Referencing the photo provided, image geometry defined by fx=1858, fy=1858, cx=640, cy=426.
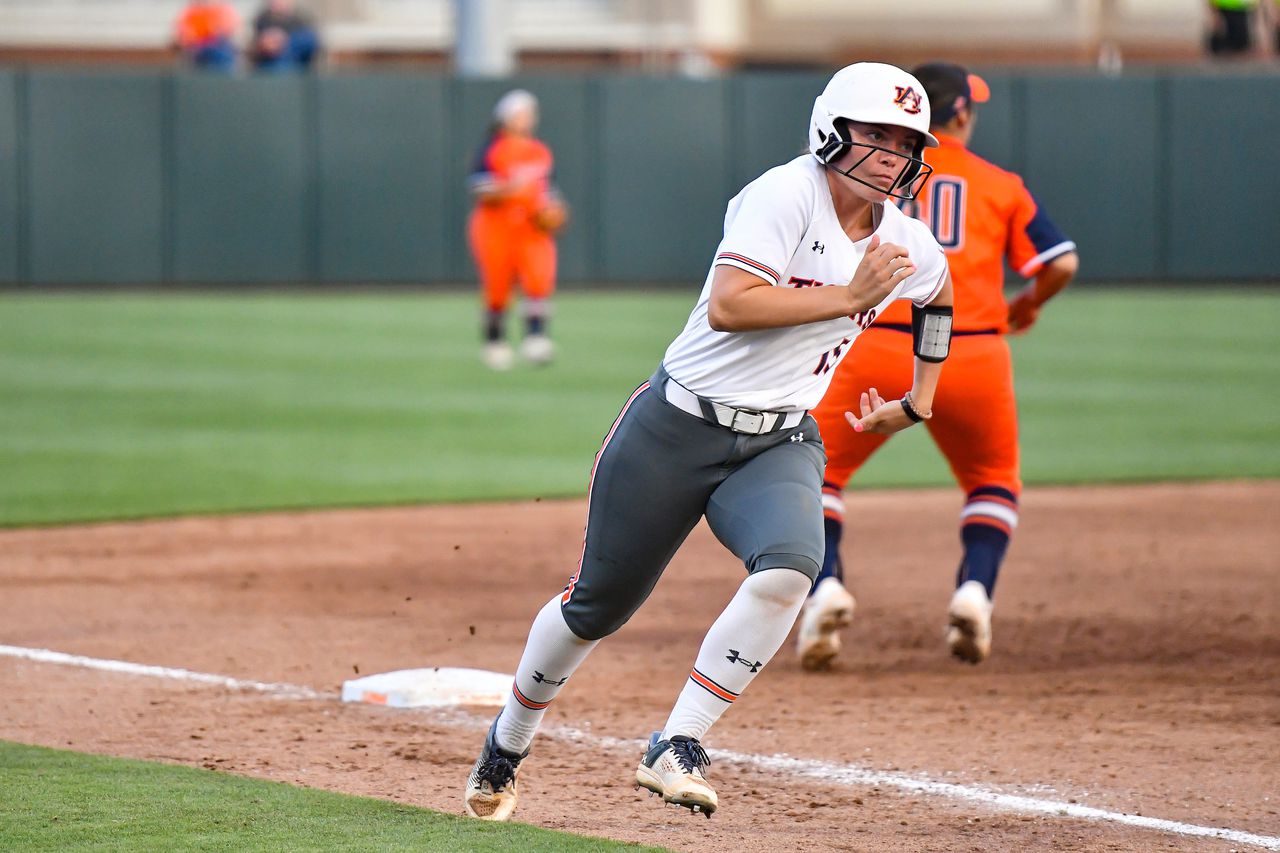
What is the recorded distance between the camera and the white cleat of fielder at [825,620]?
6723 millimetres

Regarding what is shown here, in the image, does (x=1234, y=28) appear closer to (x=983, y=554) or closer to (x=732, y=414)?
(x=983, y=554)

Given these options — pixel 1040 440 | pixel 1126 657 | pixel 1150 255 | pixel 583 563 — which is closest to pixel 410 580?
pixel 1126 657

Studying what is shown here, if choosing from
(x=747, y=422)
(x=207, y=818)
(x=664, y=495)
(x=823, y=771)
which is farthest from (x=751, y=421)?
(x=207, y=818)

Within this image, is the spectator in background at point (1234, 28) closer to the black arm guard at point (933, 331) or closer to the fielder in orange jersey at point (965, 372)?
the fielder in orange jersey at point (965, 372)

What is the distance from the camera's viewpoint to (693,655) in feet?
23.3

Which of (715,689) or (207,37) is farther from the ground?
(207,37)

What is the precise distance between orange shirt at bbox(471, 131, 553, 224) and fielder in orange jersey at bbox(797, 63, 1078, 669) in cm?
1106

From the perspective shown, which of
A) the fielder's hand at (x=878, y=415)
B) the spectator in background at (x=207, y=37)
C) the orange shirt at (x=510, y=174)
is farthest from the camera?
the spectator in background at (x=207, y=37)

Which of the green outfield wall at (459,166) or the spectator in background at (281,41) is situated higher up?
the spectator in background at (281,41)

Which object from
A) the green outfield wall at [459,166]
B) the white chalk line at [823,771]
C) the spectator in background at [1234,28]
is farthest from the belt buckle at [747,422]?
the spectator in background at [1234,28]

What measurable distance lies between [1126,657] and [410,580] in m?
3.26

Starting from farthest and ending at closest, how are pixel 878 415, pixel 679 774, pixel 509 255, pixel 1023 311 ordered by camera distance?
pixel 509 255
pixel 1023 311
pixel 878 415
pixel 679 774

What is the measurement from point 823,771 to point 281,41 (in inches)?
817

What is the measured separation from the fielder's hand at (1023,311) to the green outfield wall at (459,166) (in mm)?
16957
